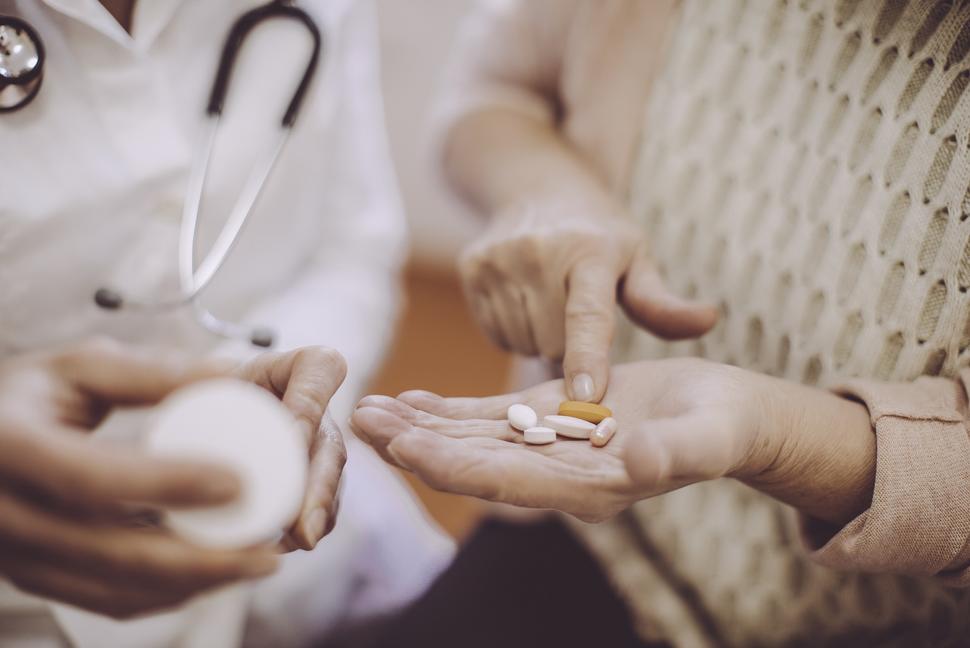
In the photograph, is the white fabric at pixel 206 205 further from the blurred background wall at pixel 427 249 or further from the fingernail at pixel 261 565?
the blurred background wall at pixel 427 249

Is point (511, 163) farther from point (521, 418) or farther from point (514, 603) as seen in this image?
point (514, 603)

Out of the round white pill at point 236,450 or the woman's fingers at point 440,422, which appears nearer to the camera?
the round white pill at point 236,450

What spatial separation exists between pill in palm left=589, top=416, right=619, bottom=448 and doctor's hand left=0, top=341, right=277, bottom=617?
0.27 meters

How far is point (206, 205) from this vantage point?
794 millimetres

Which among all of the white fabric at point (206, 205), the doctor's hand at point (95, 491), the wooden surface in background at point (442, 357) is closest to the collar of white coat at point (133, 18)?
the white fabric at point (206, 205)

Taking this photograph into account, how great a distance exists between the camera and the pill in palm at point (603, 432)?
557mm

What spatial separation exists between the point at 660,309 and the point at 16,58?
641mm

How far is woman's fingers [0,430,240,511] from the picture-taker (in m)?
0.37

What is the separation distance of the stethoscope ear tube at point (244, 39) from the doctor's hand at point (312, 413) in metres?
0.36

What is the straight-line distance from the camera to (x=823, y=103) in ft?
2.34

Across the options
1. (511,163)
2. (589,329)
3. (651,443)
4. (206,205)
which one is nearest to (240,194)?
(206,205)

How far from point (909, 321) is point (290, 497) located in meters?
0.58

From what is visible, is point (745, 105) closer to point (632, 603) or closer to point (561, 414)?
point (561, 414)

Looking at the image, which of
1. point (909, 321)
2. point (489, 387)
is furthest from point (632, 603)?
point (489, 387)
